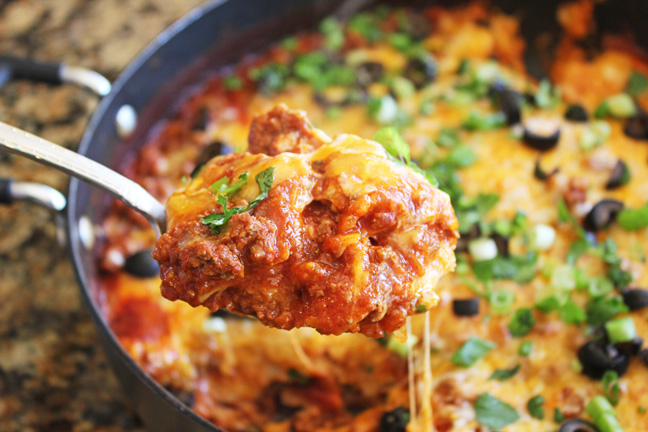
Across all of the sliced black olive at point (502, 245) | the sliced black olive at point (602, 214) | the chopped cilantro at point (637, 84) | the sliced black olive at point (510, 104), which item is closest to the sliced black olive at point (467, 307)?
the sliced black olive at point (502, 245)

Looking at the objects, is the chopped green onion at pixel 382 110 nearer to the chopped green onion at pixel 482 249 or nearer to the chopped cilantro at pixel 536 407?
the chopped green onion at pixel 482 249

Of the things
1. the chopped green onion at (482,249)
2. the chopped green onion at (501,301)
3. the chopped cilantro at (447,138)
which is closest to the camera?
the chopped green onion at (501,301)

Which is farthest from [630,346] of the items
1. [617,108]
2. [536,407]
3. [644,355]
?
[617,108]

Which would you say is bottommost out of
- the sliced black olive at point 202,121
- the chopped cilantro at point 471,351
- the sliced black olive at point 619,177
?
the chopped cilantro at point 471,351

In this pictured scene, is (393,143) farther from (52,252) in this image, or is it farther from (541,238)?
(52,252)

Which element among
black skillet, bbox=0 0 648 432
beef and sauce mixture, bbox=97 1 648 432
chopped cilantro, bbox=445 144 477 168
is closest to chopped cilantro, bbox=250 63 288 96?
beef and sauce mixture, bbox=97 1 648 432

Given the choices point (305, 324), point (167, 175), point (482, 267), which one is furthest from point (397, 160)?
point (167, 175)

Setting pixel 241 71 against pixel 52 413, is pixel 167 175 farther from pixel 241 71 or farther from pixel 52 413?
pixel 52 413
